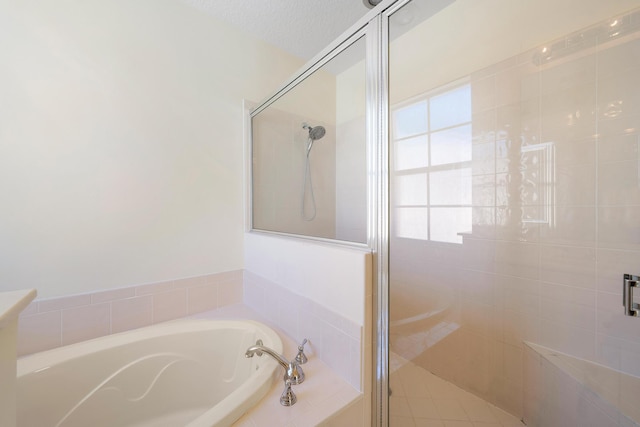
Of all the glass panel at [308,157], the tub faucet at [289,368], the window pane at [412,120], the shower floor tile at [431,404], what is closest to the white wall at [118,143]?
the glass panel at [308,157]

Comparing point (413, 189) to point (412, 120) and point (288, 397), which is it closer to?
point (412, 120)

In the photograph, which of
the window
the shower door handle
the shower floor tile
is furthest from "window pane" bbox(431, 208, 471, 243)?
the shower floor tile

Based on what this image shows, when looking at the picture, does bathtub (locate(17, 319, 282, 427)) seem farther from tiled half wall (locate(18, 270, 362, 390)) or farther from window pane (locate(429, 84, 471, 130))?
window pane (locate(429, 84, 471, 130))

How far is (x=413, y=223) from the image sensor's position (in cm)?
129

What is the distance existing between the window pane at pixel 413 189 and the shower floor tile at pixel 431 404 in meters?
0.70

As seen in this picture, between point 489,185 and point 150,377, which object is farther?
point 489,185

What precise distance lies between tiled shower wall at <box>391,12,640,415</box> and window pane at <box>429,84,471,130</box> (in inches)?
1.6

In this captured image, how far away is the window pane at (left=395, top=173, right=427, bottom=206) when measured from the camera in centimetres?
117

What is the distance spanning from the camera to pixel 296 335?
121 centimetres

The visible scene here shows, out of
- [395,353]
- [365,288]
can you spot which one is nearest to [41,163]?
[365,288]

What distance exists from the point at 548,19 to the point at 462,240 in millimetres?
1076

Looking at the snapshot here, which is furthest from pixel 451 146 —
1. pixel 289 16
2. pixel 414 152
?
pixel 289 16

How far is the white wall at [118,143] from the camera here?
106cm

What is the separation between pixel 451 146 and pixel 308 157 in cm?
87
